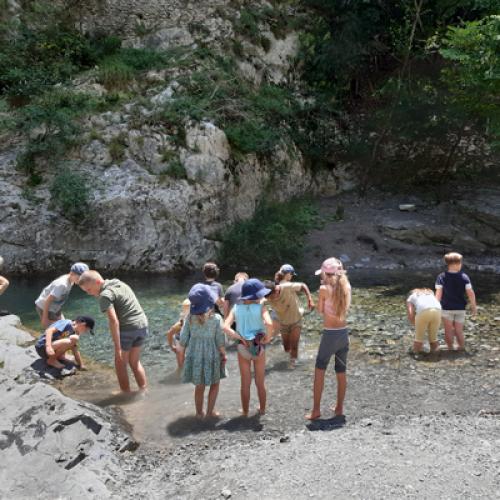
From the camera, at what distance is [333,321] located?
251 inches

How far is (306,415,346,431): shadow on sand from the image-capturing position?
6.33 meters

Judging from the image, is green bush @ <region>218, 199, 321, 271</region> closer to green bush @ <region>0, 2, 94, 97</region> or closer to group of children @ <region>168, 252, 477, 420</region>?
green bush @ <region>0, 2, 94, 97</region>

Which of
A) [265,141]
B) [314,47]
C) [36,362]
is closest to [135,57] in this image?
[265,141]

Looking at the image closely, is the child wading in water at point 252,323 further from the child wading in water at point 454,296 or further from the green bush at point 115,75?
the green bush at point 115,75

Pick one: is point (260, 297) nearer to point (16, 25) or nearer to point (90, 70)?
point (90, 70)

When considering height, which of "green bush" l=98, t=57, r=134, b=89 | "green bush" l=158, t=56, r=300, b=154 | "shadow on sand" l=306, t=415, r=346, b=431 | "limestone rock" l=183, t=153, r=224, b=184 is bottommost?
"shadow on sand" l=306, t=415, r=346, b=431

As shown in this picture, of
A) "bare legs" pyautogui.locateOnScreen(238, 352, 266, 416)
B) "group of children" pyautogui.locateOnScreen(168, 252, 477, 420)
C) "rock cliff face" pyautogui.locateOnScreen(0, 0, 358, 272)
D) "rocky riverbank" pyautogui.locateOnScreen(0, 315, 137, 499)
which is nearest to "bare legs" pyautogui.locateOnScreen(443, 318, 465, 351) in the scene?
"group of children" pyautogui.locateOnScreen(168, 252, 477, 420)

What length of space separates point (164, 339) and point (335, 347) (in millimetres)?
4805

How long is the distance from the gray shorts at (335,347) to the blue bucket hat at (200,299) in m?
1.50

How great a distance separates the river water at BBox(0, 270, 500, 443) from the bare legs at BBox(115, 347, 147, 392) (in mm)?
176

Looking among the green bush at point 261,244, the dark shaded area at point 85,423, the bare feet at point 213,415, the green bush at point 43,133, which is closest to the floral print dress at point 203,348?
the bare feet at point 213,415

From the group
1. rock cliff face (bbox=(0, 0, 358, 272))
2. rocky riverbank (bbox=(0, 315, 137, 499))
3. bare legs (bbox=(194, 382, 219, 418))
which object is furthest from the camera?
rock cliff face (bbox=(0, 0, 358, 272))

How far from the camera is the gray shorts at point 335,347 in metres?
6.44

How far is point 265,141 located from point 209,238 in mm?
4475
